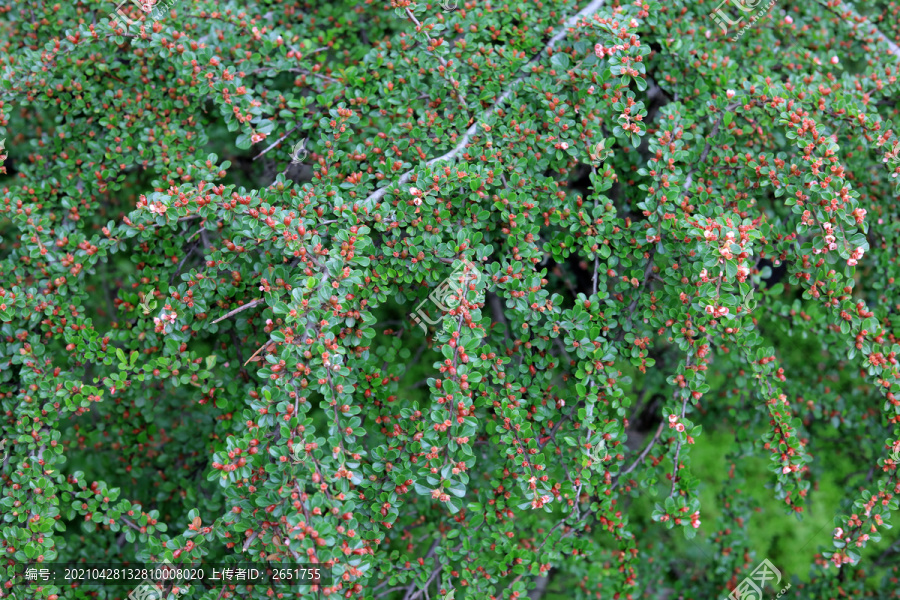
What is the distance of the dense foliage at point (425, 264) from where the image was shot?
198 centimetres

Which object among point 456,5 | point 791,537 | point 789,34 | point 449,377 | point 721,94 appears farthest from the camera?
point 791,537

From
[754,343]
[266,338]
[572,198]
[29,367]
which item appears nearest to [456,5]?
[572,198]

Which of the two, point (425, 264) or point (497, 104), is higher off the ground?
point (497, 104)

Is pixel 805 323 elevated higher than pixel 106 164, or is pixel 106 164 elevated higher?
pixel 106 164

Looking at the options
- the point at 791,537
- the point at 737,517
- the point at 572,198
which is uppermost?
the point at 572,198

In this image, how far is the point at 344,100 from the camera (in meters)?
2.47

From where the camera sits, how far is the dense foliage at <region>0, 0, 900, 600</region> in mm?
1983

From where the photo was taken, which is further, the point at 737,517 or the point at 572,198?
the point at 737,517

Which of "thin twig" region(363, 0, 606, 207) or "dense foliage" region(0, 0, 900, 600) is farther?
"thin twig" region(363, 0, 606, 207)

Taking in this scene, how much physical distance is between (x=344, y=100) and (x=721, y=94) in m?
1.32

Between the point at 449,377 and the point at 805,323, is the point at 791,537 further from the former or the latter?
the point at 449,377

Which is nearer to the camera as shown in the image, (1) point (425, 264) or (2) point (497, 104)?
(1) point (425, 264)

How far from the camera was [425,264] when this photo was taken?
6.94 feet

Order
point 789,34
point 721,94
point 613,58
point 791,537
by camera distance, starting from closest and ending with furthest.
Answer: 1. point 613,58
2. point 721,94
3. point 789,34
4. point 791,537
